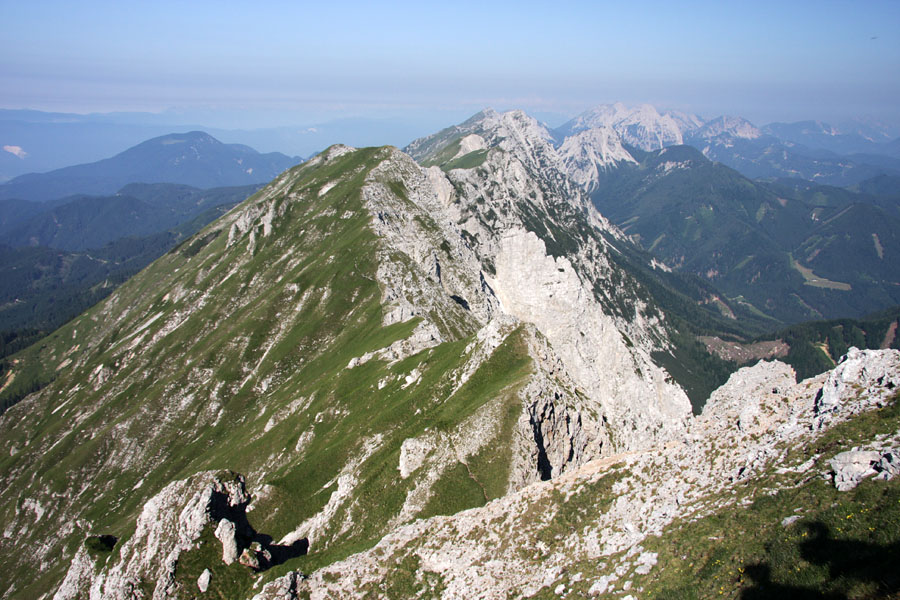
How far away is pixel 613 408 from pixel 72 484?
13343cm

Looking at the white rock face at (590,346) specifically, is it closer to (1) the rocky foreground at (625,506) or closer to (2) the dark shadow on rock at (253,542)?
(1) the rocky foreground at (625,506)

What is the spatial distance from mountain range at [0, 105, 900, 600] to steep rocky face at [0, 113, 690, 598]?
44 cm

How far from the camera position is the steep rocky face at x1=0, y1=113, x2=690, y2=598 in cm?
5091

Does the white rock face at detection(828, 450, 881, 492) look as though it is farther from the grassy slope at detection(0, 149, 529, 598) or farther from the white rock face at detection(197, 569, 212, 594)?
the white rock face at detection(197, 569, 212, 594)

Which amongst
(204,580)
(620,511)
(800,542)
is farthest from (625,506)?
(204,580)

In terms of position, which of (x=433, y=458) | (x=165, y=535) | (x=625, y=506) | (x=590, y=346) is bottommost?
(x=590, y=346)

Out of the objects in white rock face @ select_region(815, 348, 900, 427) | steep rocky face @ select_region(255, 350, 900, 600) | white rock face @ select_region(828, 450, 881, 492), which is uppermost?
white rock face @ select_region(815, 348, 900, 427)

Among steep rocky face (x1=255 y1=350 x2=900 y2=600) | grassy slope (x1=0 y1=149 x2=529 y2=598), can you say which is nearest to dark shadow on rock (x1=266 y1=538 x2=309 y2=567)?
grassy slope (x1=0 y1=149 x2=529 y2=598)

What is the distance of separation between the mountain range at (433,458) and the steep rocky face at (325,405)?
1.46ft

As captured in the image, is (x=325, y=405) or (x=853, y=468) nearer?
(x=853, y=468)

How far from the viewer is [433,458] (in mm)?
52938

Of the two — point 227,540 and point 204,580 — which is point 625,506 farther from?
point 204,580

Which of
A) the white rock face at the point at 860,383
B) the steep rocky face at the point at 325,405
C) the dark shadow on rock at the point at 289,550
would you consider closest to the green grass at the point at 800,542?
the white rock face at the point at 860,383

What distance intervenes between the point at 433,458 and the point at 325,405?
126ft
